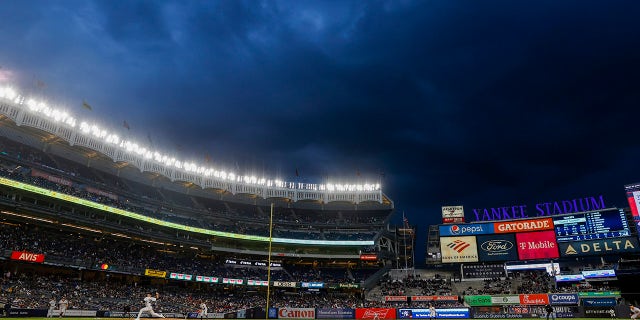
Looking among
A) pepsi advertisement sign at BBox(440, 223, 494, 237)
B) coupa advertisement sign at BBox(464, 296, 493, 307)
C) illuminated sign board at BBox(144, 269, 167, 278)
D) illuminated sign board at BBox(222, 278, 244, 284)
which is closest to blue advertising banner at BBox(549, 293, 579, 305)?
coupa advertisement sign at BBox(464, 296, 493, 307)

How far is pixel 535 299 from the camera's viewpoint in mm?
53688

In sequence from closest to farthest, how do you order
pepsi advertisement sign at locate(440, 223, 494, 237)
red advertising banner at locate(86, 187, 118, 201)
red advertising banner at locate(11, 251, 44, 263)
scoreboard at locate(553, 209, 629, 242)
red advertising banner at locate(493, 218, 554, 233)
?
red advertising banner at locate(11, 251, 44, 263), scoreboard at locate(553, 209, 629, 242), red advertising banner at locate(86, 187, 118, 201), red advertising banner at locate(493, 218, 554, 233), pepsi advertisement sign at locate(440, 223, 494, 237)

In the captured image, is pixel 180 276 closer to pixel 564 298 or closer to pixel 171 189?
pixel 171 189

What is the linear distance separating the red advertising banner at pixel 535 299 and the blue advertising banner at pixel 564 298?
2.28ft

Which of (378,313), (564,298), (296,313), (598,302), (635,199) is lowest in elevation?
(296,313)

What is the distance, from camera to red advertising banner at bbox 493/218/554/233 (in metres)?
64.6

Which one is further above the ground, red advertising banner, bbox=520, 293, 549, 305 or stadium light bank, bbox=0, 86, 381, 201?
stadium light bank, bbox=0, 86, 381, 201

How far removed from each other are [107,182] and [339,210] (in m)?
46.8

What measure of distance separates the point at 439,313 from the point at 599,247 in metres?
27.9

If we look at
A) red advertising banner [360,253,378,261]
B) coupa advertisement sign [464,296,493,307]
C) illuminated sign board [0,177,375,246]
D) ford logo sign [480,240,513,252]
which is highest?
illuminated sign board [0,177,375,246]

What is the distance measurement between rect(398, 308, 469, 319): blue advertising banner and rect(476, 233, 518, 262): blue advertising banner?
15.6 m

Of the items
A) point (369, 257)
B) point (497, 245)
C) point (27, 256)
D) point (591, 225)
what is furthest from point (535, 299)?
point (27, 256)

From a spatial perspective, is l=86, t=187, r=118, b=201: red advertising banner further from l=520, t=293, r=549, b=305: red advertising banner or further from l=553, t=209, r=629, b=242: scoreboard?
l=553, t=209, r=629, b=242: scoreboard

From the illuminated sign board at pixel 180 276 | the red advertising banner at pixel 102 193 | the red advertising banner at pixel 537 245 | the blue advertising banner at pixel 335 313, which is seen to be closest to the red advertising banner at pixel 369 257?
the blue advertising banner at pixel 335 313
